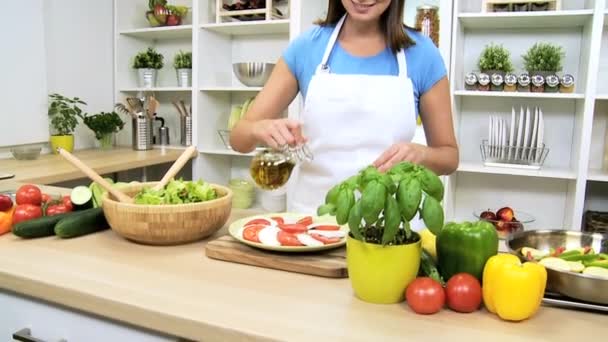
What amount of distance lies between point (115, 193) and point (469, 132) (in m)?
2.03

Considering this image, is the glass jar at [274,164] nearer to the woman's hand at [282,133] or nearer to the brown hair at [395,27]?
the woman's hand at [282,133]

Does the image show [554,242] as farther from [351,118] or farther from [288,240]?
[351,118]

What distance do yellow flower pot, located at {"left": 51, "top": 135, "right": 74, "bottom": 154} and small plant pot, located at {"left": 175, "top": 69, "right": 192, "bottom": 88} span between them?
68 centimetres

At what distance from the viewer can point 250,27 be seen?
2.91 metres

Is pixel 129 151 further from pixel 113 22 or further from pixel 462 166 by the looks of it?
pixel 462 166

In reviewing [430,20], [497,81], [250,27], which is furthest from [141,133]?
[497,81]

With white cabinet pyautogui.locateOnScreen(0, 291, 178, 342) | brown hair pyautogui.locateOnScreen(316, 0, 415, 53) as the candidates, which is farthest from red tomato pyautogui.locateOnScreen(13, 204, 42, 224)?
brown hair pyautogui.locateOnScreen(316, 0, 415, 53)

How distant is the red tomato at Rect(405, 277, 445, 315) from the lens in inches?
30.6

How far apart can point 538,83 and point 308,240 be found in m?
1.77

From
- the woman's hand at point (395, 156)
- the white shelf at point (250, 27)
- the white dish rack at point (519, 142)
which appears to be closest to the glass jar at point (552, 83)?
the white dish rack at point (519, 142)

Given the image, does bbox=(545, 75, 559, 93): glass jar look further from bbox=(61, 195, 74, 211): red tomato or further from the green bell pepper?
bbox=(61, 195, 74, 211): red tomato

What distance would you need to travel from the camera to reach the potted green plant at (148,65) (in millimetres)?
3230

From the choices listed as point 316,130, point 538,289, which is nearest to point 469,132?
point 316,130

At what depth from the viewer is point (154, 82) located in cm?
330
